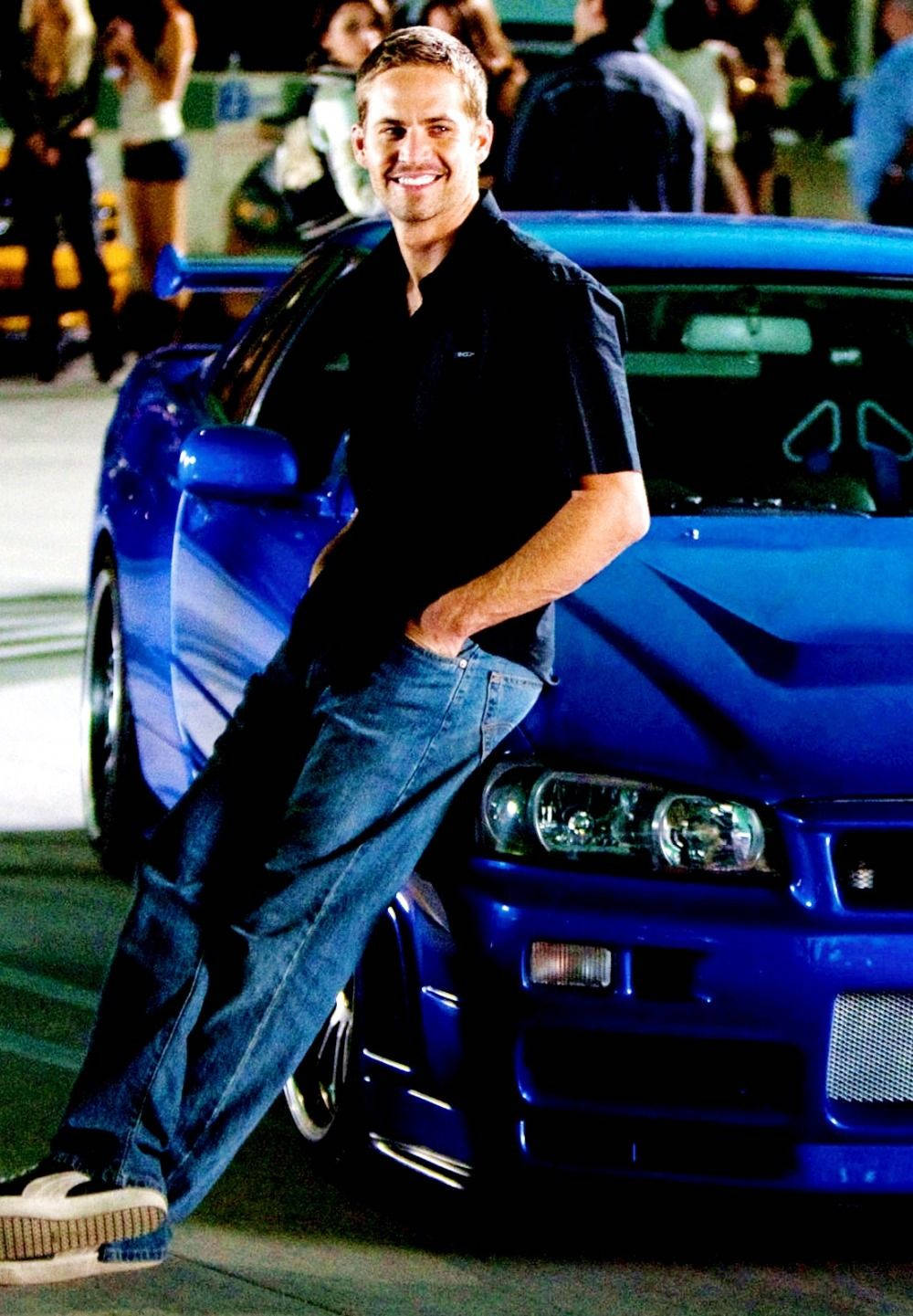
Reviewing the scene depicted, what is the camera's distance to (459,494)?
12.7 ft

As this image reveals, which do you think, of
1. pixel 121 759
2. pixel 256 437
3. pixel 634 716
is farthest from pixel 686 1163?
pixel 121 759

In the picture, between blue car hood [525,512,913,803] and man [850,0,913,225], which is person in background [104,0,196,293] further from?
blue car hood [525,512,913,803]

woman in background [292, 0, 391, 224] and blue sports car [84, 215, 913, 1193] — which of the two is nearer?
blue sports car [84, 215, 913, 1193]

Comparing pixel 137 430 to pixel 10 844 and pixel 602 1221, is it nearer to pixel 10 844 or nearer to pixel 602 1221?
pixel 10 844

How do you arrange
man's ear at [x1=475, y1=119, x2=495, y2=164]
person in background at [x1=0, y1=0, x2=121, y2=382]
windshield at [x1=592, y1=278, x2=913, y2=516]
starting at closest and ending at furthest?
1. man's ear at [x1=475, y1=119, x2=495, y2=164]
2. windshield at [x1=592, y1=278, x2=913, y2=516]
3. person in background at [x1=0, y1=0, x2=121, y2=382]

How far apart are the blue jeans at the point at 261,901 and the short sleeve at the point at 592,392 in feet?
1.07

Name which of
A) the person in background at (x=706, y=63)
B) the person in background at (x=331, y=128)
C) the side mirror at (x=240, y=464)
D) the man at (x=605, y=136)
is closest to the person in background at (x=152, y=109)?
the person in background at (x=331, y=128)

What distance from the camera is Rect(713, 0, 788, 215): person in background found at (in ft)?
50.7

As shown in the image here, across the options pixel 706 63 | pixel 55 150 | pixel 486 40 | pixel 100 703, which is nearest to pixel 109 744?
pixel 100 703

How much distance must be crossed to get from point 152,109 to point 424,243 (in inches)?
421

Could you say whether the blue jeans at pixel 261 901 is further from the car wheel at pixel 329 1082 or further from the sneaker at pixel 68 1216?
the car wheel at pixel 329 1082

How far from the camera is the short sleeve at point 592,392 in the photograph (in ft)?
12.5

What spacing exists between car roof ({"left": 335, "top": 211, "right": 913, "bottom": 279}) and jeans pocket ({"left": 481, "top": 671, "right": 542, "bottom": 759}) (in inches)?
57.1

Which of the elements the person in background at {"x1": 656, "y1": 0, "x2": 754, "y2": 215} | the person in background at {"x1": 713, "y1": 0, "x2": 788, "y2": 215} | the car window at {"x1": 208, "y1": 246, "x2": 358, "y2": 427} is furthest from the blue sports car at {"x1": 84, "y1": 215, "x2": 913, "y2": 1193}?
the person in background at {"x1": 713, "y1": 0, "x2": 788, "y2": 215}
